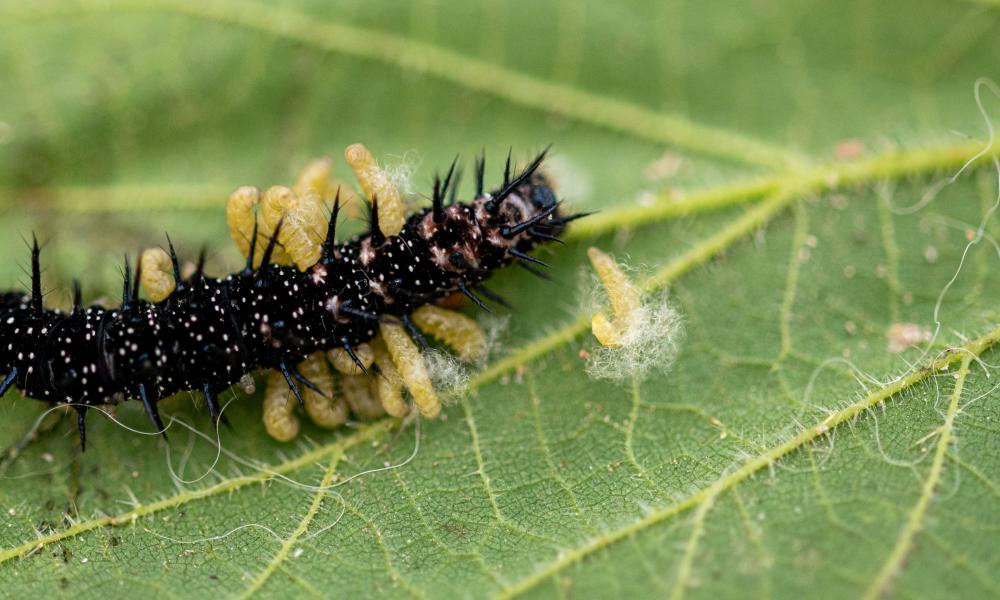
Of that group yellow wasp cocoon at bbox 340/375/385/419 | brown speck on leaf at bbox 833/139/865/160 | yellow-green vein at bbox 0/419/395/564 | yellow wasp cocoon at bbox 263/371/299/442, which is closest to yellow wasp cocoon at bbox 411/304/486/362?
yellow wasp cocoon at bbox 340/375/385/419

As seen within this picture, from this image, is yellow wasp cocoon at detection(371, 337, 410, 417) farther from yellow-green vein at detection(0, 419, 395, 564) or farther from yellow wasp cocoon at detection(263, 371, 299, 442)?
yellow wasp cocoon at detection(263, 371, 299, 442)

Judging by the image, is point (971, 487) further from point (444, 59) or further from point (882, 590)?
point (444, 59)

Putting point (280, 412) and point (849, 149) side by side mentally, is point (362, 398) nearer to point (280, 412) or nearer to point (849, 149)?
point (280, 412)

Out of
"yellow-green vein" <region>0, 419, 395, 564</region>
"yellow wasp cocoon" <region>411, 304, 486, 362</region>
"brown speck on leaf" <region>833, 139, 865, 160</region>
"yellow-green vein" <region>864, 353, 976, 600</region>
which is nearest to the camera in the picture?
"yellow-green vein" <region>864, 353, 976, 600</region>

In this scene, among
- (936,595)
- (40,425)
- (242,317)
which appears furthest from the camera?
(40,425)

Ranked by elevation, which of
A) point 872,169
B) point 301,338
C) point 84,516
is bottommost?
point 84,516

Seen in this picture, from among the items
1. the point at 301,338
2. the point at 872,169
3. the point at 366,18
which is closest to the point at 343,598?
the point at 301,338

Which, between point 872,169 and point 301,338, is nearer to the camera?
point 301,338

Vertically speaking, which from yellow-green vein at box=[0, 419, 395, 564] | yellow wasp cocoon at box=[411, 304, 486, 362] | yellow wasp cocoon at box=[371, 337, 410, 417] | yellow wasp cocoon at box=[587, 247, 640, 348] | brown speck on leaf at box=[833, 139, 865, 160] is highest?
brown speck on leaf at box=[833, 139, 865, 160]
